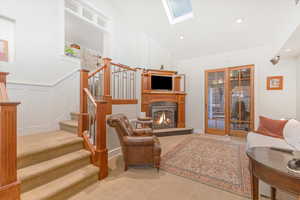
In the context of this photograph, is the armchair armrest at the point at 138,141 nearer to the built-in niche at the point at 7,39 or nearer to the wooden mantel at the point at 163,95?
the wooden mantel at the point at 163,95

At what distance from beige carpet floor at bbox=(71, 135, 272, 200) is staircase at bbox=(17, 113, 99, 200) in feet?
0.61

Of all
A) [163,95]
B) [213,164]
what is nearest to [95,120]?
[213,164]

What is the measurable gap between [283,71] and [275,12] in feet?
5.36

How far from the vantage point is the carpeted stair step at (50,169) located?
162 centimetres

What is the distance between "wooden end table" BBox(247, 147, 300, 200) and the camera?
103 centimetres

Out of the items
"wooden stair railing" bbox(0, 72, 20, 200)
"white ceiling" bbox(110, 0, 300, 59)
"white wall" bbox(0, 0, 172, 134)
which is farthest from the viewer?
"white ceiling" bbox(110, 0, 300, 59)

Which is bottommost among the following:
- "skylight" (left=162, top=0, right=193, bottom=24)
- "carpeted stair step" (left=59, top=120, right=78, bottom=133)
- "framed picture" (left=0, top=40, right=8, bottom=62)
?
"carpeted stair step" (left=59, top=120, right=78, bottom=133)

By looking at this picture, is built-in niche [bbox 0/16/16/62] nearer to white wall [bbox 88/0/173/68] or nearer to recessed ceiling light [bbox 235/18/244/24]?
white wall [bbox 88/0/173/68]

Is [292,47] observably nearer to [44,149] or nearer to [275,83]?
[275,83]

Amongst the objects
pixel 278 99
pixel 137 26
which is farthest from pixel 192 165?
pixel 137 26

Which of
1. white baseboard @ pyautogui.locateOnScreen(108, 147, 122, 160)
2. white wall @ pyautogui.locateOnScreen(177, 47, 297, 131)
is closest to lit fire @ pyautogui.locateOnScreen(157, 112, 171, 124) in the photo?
white wall @ pyautogui.locateOnScreen(177, 47, 297, 131)

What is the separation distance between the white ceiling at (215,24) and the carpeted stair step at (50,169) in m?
4.29

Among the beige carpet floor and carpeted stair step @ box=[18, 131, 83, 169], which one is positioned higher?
carpeted stair step @ box=[18, 131, 83, 169]

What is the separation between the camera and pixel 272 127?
10.2ft
